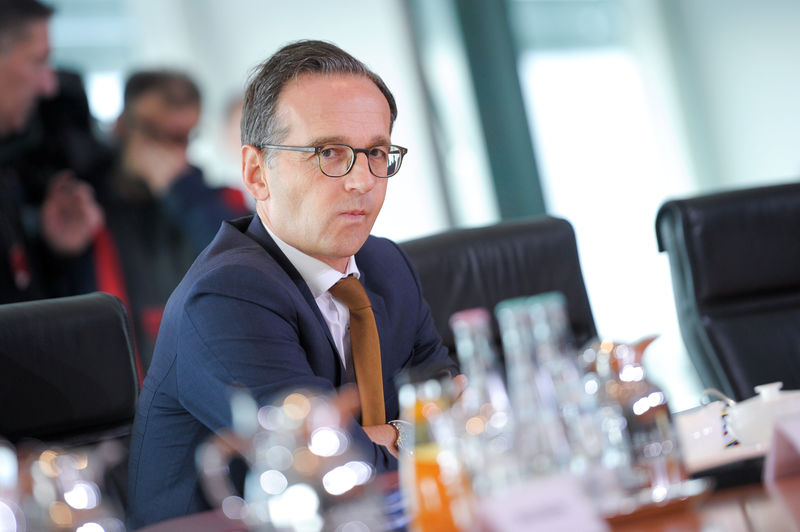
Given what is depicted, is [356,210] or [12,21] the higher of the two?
[12,21]

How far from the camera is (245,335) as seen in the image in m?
1.70

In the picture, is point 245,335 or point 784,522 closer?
point 784,522

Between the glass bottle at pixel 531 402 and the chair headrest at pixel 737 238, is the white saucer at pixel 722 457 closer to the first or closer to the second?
the glass bottle at pixel 531 402

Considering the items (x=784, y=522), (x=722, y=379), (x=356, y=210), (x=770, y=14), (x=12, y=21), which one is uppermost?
(x=12, y=21)

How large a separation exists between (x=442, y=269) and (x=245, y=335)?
83cm

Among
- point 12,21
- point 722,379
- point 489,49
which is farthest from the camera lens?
point 489,49

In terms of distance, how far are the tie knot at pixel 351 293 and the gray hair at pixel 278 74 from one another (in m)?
0.31

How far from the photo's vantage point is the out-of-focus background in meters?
5.07

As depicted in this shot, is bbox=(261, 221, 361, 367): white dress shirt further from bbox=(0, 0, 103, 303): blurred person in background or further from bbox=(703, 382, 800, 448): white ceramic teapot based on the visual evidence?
bbox=(0, 0, 103, 303): blurred person in background

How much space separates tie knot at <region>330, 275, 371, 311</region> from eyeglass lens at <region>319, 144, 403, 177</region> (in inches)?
8.7

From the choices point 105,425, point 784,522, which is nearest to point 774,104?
point 105,425

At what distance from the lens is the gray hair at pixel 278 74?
1.98 meters

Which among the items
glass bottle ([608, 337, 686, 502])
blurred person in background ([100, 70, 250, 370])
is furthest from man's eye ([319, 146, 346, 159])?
blurred person in background ([100, 70, 250, 370])

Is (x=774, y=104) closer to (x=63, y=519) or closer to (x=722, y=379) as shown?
(x=722, y=379)
